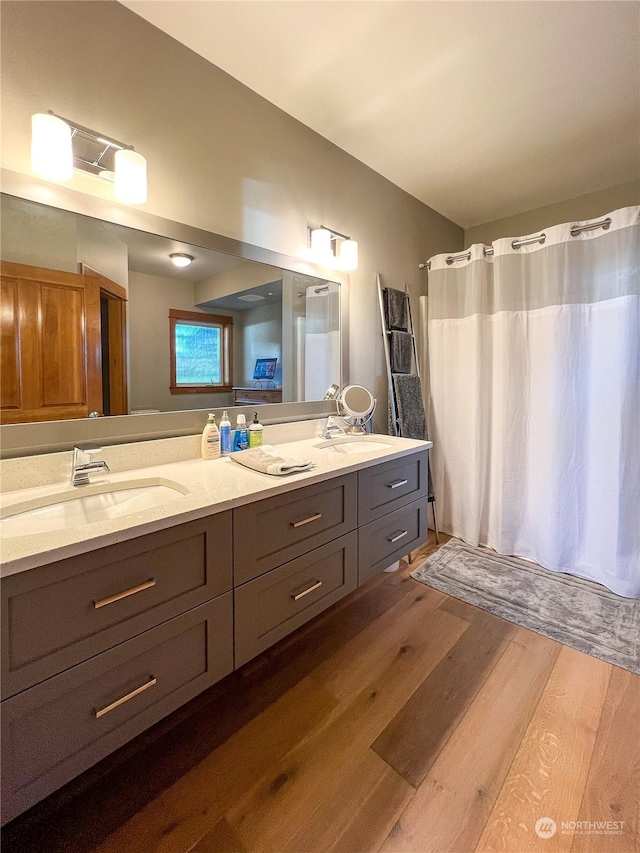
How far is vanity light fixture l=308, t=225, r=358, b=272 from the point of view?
1.97m

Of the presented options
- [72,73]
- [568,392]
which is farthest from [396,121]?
[568,392]

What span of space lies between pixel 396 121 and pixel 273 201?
776 millimetres

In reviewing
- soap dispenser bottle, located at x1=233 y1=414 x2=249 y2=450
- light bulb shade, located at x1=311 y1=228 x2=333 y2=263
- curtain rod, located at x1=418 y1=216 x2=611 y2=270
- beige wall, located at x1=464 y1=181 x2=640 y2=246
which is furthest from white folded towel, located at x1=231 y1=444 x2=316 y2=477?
beige wall, located at x1=464 y1=181 x2=640 y2=246

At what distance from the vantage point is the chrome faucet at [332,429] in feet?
6.59

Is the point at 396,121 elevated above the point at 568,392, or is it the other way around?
the point at 396,121

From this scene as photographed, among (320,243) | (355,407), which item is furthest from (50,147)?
(355,407)

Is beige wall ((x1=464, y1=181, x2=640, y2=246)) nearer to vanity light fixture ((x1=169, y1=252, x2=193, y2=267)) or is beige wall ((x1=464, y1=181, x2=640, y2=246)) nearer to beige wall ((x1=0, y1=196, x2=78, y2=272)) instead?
vanity light fixture ((x1=169, y1=252, x2=193, y2=267))

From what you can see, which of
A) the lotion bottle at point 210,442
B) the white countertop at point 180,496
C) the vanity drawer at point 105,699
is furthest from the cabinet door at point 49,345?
the vanity drawer at point 105,699

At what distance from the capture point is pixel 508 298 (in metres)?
2.33

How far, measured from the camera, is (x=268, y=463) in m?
1.34

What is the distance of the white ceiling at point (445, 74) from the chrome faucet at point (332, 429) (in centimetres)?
150

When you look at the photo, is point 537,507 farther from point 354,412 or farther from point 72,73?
point 72,73

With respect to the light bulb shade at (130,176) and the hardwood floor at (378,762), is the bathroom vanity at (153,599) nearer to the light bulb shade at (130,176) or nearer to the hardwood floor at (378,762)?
the hardwood floor at (378,762)

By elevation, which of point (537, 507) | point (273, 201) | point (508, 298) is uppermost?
point (273, 201)
